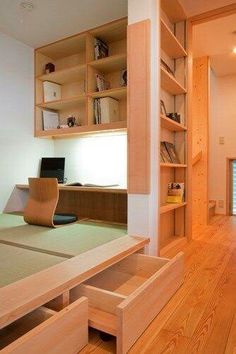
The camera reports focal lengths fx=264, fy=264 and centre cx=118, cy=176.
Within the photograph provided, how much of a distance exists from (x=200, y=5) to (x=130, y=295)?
251cm

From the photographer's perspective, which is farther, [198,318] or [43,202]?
[43,202]

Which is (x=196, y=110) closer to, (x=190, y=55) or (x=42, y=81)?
(x=190, y=55)

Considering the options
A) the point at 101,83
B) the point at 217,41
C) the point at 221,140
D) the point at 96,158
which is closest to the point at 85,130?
the point at 96,158

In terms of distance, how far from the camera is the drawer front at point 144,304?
101cm

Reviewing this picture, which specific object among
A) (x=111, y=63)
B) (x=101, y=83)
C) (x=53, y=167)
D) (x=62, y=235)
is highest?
(x=111, y=63)

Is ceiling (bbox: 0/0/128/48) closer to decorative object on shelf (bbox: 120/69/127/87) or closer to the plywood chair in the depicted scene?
decorative object on shelf (bbox: 120/69/127/87)

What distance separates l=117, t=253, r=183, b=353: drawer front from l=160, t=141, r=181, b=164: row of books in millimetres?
1004

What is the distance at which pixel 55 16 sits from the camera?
A: 2.41 m

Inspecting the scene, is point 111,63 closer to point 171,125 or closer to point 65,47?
point 65,47

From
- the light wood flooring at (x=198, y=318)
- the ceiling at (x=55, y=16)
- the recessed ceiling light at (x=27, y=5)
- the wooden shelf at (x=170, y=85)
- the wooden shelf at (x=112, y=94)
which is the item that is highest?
the ceiling at (x=55, y=16)

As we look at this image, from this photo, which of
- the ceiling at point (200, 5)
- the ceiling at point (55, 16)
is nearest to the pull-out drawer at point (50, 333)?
the ceiling at point (55, 16)

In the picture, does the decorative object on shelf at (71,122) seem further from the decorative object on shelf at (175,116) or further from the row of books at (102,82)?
the decorative object on shelf at (175,116)

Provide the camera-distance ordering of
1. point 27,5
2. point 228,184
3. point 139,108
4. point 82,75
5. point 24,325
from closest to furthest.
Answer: point 24,325 < point 139,108 < point 27,5 < point 82,75 < point 228,184

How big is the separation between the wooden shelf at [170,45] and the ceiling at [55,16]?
0.44 m
